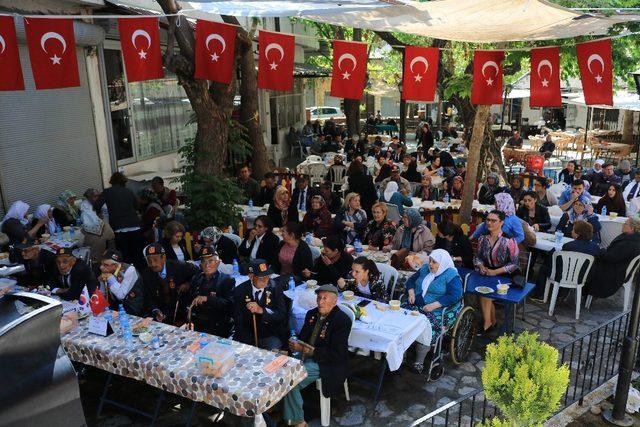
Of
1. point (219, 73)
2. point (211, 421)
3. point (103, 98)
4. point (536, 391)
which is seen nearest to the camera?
point (536, 391)

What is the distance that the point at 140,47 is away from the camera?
25.4ft

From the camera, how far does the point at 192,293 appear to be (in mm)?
6559

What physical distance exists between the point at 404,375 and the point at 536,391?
9.31ft

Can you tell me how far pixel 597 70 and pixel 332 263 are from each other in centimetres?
482

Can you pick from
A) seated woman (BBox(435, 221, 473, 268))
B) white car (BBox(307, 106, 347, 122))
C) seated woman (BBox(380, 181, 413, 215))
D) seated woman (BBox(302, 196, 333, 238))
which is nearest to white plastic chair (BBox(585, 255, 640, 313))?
seated woman (BBox(435, 221, 473, 268))

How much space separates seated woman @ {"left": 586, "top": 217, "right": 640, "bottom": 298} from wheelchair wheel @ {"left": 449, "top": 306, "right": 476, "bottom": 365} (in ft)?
8.14

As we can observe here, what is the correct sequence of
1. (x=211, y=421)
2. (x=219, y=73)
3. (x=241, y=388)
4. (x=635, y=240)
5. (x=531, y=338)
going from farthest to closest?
1. (x=219, y=73)
2. (x=635, y=240)
3. (x=211, y=421)
4. (x=241, y=388)
5. (x=531, y=338)

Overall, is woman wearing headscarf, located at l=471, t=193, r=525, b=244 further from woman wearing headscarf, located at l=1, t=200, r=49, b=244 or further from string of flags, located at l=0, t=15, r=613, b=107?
woman wearing headscarf, located at l=1, t=200, r=49, b=244

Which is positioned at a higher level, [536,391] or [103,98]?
[103,98]

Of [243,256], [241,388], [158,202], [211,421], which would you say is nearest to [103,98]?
[158,202]

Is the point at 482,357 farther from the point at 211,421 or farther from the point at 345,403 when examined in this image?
the point at 211,421

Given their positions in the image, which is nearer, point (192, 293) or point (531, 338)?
point (531, 338)

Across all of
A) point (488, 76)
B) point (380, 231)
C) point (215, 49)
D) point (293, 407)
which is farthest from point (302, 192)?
point (293, 407)

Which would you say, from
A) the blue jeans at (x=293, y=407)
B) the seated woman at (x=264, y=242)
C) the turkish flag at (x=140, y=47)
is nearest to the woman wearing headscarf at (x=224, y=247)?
the seated woman at (x=264, y=242)
